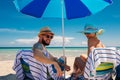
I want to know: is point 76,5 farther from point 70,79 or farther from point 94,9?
point 70,79

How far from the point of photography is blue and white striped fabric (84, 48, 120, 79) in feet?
15.2

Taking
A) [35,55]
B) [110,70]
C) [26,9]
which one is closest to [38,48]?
[35,55]

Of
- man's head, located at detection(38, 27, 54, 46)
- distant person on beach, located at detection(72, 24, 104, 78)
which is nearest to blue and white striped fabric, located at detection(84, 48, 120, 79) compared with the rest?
distant person on beach, located at detection(72, 24, 104, 78)

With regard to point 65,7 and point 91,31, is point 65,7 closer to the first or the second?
point 65,7

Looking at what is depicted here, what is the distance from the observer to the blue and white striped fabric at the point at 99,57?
464 centimetres

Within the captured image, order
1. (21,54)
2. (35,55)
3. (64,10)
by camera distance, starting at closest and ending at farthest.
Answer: (35,55) < (21,54) < (64,10)

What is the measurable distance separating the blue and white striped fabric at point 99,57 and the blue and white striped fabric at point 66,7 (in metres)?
1.00

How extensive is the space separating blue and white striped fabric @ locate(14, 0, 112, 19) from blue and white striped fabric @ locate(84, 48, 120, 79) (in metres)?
1.00

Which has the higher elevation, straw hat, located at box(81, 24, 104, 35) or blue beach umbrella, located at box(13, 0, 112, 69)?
blue beach umbrella, located at box(13, 0, 112, 69)

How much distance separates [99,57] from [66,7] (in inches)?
50.4

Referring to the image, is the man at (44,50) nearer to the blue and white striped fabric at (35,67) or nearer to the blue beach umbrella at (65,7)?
the blue and white striped fabric at (35,67)

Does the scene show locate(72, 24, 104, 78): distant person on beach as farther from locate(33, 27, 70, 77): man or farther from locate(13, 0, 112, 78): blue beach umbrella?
locate(33, 27, 70, 77): man

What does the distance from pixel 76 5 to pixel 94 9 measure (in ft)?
1.32

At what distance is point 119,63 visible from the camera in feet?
15.9
